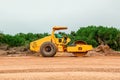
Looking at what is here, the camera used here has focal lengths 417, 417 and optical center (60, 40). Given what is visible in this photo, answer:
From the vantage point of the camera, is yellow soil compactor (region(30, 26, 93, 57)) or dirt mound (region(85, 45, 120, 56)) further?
dirt mound (region(85, 45, 120, 56))

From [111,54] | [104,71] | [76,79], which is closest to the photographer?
[76,79]

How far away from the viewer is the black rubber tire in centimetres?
2545

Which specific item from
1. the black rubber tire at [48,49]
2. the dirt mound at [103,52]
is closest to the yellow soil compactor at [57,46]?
the black rubber tire at [48,49]

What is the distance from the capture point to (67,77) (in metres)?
12.9

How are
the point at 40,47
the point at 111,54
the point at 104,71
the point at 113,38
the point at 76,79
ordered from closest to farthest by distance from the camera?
the point at 76,79 → the point at 104,71 → the point at 40,47 → the point at 111,54 → the point at 113,38

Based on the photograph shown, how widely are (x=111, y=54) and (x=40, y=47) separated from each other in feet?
20.5

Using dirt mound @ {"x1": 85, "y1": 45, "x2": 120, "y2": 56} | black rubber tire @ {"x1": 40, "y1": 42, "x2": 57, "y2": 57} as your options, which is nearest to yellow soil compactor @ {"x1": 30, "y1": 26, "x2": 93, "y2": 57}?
black rubber tire @ {"x1": 40, "y1": 42, "x2": 57, "y2": 57}

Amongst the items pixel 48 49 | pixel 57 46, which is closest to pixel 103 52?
pixel 57 46

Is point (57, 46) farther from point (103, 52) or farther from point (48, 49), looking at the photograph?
point (103, 52)

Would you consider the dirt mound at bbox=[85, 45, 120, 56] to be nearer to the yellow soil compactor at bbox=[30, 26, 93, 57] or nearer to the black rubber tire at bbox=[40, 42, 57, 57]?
the yellow soil compactor at bbox=[30, 26, 93, 57]

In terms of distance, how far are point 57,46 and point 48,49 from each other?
593 mm

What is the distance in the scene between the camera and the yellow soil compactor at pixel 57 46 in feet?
83.3

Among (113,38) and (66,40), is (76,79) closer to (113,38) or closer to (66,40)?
(66,40)

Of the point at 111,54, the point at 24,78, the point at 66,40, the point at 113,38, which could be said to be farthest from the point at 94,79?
the point at 113,38
